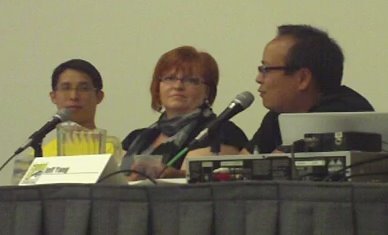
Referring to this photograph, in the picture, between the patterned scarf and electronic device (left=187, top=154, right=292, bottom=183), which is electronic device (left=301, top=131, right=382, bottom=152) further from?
the patterned scarf

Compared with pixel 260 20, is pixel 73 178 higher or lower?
lower

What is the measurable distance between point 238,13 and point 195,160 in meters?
1.72

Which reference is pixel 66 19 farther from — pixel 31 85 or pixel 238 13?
pixel 238 13

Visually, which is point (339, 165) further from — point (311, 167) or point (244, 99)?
point (244, 99)

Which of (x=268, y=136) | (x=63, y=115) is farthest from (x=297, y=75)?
(x=63, y=115)

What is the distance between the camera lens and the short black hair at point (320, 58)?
233 centimetres

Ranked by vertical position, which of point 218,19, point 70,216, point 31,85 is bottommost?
point 70,216

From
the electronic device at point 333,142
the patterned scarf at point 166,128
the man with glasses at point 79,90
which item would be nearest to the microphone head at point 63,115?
the patterned scarf at point 166,128

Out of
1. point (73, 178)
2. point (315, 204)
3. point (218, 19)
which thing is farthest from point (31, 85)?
point (315, 204)

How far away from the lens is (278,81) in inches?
91.9

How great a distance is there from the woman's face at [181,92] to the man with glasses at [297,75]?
16 centimetres

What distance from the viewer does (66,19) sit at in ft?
11.4

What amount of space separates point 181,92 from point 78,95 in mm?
428

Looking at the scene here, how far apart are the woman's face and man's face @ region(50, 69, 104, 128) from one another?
0.31m
